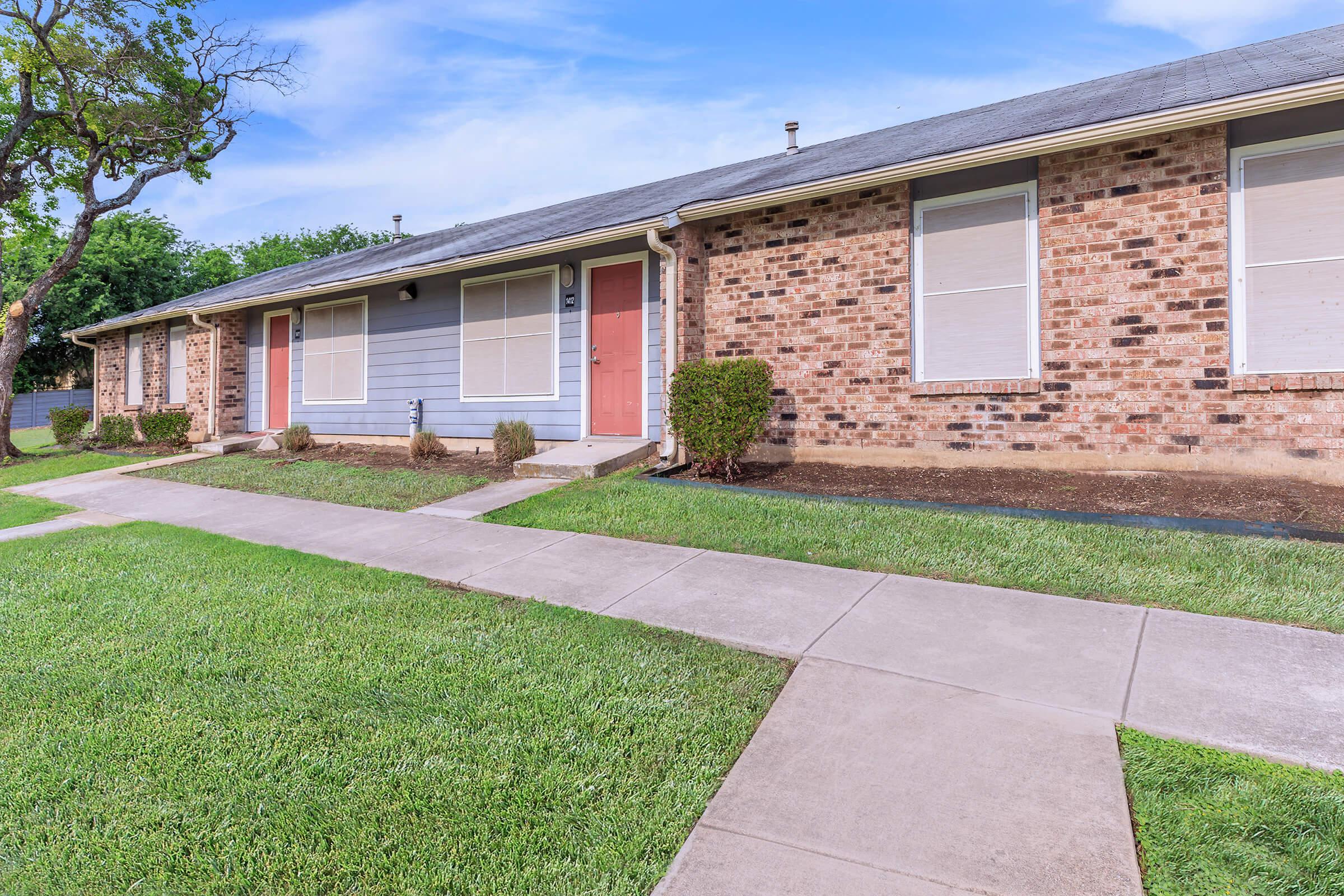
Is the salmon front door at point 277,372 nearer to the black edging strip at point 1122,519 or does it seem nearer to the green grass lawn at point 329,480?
the green grass lawn at point 329,480

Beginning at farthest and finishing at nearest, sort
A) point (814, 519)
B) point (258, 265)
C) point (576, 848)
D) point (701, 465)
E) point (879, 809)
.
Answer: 1. point (258, 265)
2. point (701, 465)
3. point (814, 519)
4. point (879, 809)
5. point (576, 848)

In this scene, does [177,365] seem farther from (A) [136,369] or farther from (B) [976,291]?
(B) [976,291]

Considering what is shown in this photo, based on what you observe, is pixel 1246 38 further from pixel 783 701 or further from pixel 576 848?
pixel 576 848

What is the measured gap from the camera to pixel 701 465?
7609mm

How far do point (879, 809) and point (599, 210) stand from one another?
9.48m

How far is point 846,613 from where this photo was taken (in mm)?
3707

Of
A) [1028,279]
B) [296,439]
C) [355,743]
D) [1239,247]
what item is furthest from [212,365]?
[1239,247]

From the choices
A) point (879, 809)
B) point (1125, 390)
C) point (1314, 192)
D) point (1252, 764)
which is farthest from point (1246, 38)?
point (879, 809)

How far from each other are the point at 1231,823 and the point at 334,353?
13.1 meters

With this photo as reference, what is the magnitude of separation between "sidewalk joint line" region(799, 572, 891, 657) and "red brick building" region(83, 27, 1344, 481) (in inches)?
124

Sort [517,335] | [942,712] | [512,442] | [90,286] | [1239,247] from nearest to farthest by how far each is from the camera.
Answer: [942,712] < [1239,247] < [512,442] < [517,335] < [90,286]

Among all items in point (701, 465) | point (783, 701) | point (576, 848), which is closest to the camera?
point (576, 848)

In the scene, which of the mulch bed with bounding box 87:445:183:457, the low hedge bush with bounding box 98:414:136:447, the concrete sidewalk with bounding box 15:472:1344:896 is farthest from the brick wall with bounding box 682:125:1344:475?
the low hedge bush with bounding box 98:414:136:447

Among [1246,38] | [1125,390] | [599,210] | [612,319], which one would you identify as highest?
[1246,38]
